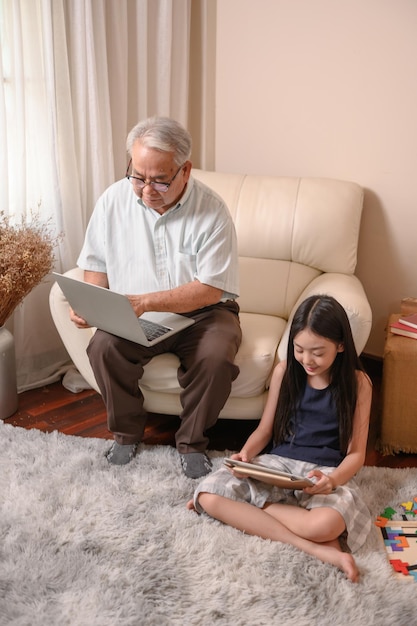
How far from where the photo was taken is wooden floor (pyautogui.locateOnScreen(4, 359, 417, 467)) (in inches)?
97.9

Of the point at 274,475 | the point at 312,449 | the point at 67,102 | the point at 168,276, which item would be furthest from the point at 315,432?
the point at 67,102

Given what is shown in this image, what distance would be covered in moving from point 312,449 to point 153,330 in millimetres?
623

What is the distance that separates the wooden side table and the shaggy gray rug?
188 mm

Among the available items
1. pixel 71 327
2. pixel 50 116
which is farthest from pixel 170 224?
pixel 50 116

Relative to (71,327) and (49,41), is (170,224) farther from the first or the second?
(49,41)

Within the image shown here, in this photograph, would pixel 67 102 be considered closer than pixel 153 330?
No

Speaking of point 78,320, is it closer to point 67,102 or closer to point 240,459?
point 240,459

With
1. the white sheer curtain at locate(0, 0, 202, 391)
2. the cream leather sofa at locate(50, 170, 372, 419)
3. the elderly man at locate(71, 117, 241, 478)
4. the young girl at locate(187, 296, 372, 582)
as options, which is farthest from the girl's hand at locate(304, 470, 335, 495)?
the white sheer curtain at locate(0, 0, 202, 391)

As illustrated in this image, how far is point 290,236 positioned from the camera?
2.78 m

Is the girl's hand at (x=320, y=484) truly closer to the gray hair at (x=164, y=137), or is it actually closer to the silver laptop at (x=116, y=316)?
the silver laptop at (x=116, y=316)

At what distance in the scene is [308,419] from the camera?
6.81ft

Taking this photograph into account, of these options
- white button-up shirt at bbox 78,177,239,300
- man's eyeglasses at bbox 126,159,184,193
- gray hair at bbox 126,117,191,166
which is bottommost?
white button-up shirt at bbox 78,177,239,300

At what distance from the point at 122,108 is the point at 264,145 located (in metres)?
0.65

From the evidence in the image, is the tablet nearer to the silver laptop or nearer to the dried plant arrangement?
the silver laptop
